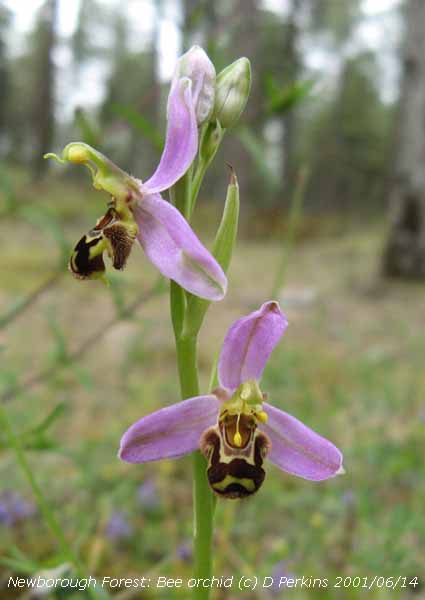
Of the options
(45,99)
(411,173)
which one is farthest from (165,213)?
(45,99)

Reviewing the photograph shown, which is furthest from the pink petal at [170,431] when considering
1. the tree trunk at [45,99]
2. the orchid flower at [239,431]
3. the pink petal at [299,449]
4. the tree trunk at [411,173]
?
the tree trunk at [45,99]

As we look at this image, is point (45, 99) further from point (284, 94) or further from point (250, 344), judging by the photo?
point (250, 344)

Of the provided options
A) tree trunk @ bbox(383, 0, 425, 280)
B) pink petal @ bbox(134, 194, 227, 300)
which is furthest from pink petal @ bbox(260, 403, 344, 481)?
tree trunk @ bbox(383, 0, 425, 280)

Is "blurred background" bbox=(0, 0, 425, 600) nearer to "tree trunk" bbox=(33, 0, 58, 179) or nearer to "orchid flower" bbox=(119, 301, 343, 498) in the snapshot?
"orchid flower" bbox=(119, 301, 343, 498)

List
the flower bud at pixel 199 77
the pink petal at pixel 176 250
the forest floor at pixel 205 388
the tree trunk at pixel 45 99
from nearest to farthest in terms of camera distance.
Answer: the pink petal at pixel 176 250
the flower bud at pixel 199 77
the forest floor at pixel 205 388
the tree trunk at pixel 45 99

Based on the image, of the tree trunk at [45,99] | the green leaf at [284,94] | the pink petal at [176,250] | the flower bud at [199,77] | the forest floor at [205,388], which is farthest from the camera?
the tree trunk at [45,99]

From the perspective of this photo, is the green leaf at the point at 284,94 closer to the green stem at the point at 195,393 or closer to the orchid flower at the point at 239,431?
the green stem at the point at 195,393

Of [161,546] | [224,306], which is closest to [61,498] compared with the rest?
[161,546]
